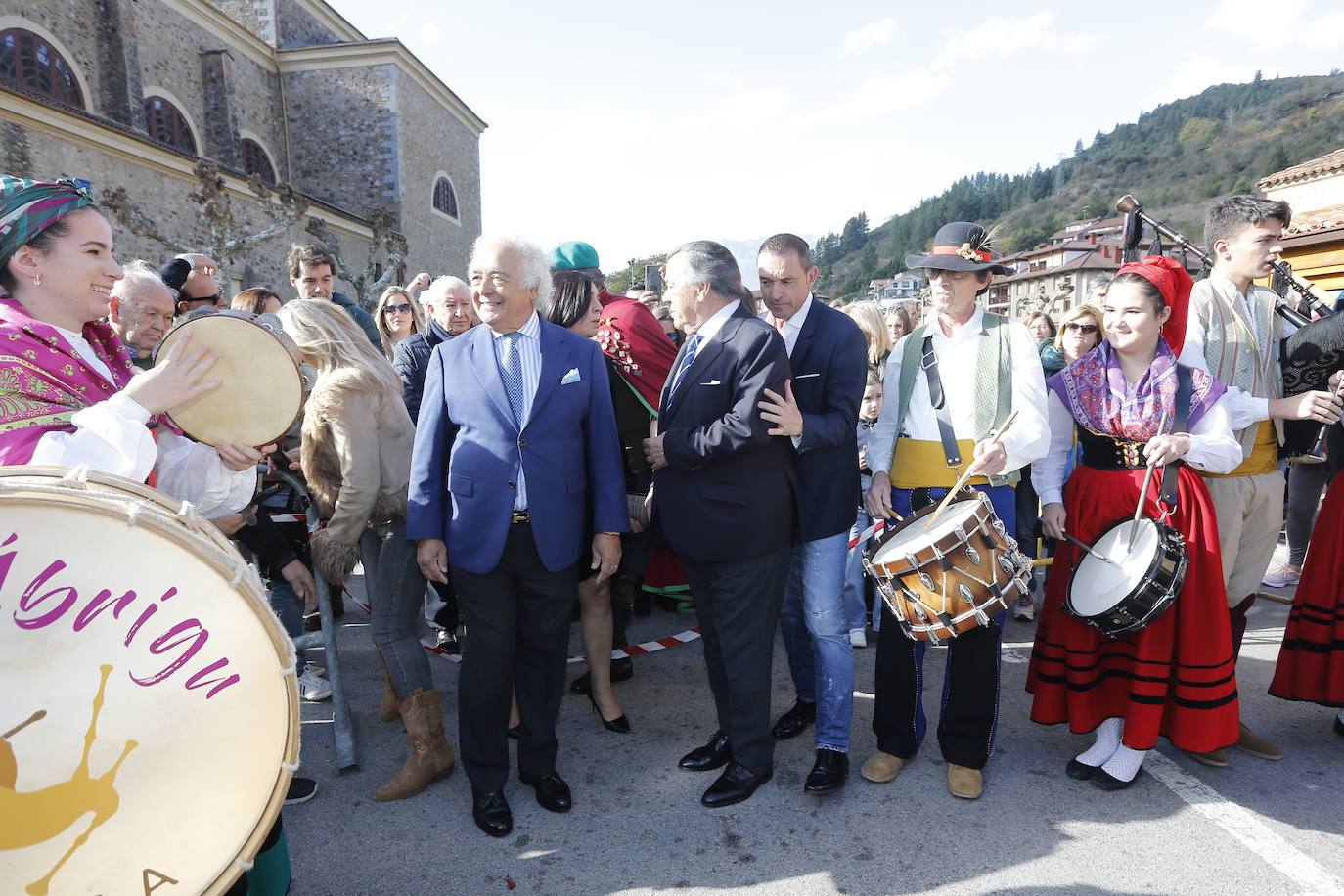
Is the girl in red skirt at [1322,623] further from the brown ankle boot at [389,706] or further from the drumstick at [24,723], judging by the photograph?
the drumstick at [24,723]

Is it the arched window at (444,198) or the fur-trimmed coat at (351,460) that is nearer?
the fur-trimmed coat at (351,460)

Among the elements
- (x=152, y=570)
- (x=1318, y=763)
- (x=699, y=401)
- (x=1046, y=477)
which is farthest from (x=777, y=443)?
(x=1318, y=763)

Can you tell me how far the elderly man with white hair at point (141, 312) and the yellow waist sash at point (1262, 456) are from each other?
4818 millimetres

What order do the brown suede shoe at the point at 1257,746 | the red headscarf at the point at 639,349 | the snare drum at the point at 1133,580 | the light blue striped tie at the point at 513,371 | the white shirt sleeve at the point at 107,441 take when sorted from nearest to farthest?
1. the white shirt sleeve at the point at 107,441
2. the snare drum at the point at 1133,580
3. the light blue striped tie at the point at 513,371
4. the brown suede shoe at the point at 1257,746
5. the red headscarf at the point at 639,349

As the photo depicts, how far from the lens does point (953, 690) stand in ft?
9.86

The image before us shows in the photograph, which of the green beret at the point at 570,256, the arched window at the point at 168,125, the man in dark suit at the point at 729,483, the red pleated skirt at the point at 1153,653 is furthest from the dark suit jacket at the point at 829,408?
the arched window at the point at 168,125

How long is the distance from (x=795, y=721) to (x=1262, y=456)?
237 cm

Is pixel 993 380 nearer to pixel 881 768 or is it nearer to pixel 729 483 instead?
pixel 729 483

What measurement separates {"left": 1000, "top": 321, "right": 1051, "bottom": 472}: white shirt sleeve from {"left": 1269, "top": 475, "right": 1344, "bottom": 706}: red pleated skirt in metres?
1.40

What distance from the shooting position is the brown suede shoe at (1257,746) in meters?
3.15

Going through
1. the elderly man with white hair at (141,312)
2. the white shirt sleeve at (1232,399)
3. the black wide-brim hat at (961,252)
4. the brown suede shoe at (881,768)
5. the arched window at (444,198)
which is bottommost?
the brown suede shoe at (881,768)

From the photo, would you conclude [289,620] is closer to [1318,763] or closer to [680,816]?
[680,816]

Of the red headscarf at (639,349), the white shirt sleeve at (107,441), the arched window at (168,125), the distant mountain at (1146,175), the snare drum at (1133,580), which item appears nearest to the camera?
A: the white shirt sleeve at (107,441)

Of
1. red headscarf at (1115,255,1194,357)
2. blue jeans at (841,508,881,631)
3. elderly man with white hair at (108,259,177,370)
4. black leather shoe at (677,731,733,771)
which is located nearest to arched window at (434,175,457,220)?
elderly man with white hair at (108,259,177,370)
